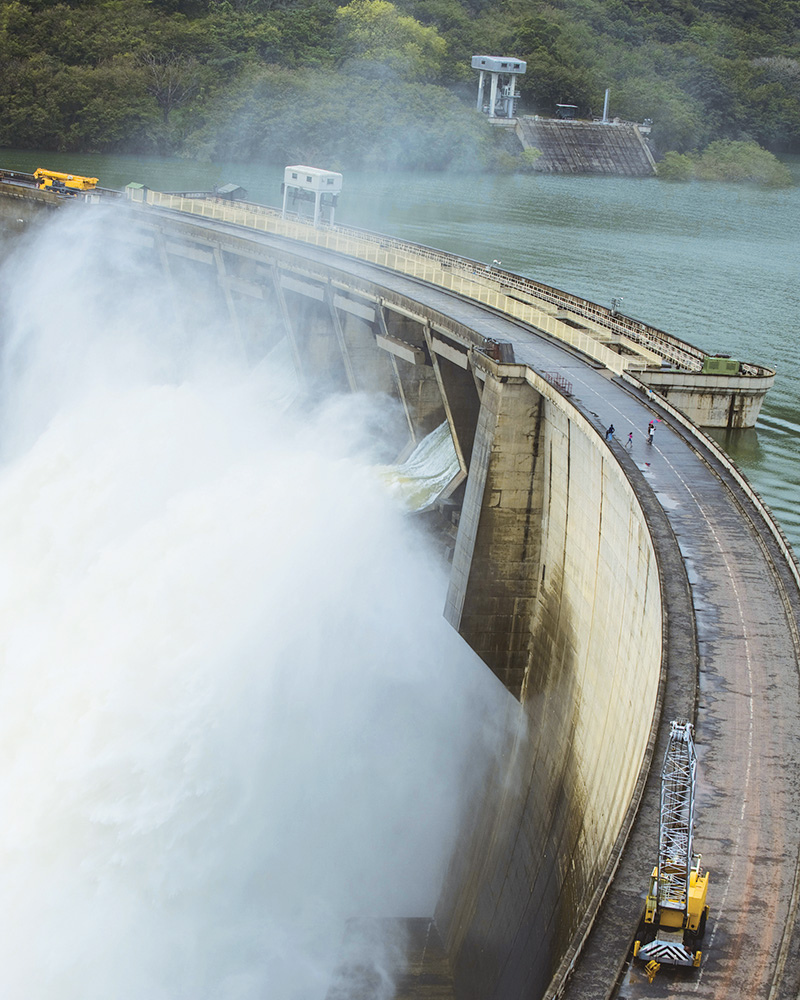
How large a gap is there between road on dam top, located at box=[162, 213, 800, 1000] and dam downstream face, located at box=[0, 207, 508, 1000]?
8.16 meters

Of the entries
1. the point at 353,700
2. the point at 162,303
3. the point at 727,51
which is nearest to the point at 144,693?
the point at 353,700

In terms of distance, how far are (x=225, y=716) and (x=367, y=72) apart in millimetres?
93106

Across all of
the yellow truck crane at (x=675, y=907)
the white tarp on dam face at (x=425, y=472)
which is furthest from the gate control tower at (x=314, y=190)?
the yellow truck crane at (x=675, y=907)

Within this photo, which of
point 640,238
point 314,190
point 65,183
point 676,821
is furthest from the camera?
point 640,238

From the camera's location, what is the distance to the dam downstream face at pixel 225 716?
26.4m

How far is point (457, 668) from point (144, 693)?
311 inches

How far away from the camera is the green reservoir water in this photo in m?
45.2

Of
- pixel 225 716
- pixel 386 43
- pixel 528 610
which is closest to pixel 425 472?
pixel 528 610

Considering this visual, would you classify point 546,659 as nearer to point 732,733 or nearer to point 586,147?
point 732,733

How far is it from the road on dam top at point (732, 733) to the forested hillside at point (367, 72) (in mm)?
78853

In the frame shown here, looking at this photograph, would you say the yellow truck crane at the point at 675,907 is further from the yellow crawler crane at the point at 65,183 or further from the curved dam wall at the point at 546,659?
the yellow crawler crane at the point at 65,183

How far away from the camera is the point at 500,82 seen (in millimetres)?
120000

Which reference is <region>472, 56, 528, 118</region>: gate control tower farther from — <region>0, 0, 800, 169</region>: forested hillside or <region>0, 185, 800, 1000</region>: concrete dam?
<region>0, 185, 800, 1000</region>: concrete dam

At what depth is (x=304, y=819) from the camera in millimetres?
29500
